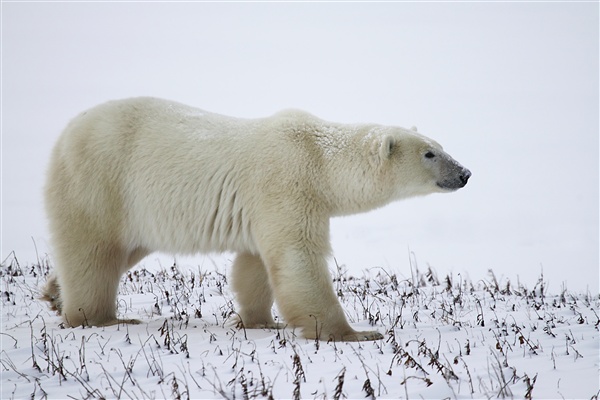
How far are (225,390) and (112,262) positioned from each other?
368cm

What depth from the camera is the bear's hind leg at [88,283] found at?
7.76 meters

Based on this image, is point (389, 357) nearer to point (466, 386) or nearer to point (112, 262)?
point (466, 386)

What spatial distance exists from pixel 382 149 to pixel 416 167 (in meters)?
0.50

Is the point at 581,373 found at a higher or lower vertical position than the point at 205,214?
lower

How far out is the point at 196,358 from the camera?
5.73 m

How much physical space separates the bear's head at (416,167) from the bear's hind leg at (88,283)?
339cm

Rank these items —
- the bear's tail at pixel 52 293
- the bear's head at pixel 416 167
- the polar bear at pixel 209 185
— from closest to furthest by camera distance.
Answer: the polar bear at pixel 209 185, the bear's head at pixel 416 167, the bear's tail at pixel 52 293

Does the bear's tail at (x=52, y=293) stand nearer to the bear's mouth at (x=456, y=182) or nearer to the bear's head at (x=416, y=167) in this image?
the bear's head at (x=416, y=167)

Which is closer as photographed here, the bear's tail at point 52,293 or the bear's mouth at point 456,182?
the bear's mouth at point 456,182

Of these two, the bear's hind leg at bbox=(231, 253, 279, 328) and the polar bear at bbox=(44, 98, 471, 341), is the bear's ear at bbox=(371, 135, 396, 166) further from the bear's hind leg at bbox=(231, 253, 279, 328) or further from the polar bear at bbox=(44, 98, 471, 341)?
the bear's hind leg at bbox=(231, 253, 279, 328)

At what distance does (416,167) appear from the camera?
7512 mm

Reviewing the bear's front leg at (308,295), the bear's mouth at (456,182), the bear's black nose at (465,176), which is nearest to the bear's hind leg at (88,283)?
the bear's front leg at (308,295)

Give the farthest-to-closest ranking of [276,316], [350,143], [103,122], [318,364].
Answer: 1. [276,316]
2. [103,122]
3. [350,143]
4. [318,364]

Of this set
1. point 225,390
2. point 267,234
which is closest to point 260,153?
point 267,234
